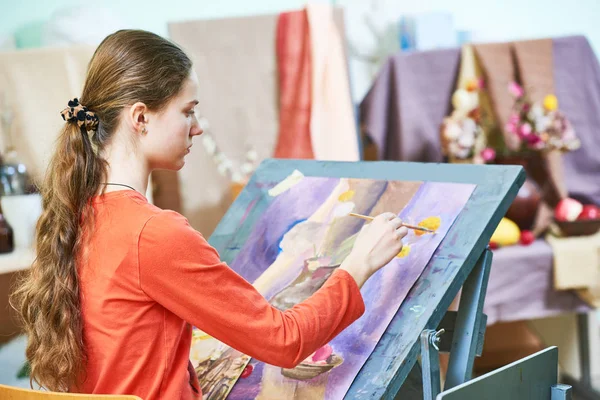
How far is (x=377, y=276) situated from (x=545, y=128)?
141cm

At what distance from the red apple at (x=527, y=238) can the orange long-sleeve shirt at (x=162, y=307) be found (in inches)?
59.3

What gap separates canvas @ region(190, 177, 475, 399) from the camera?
A: 4.01 ft

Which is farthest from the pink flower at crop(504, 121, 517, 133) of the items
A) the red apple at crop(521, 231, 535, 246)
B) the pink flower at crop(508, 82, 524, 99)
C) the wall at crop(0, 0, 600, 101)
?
the wall at crop(0, 0, 600, 101)

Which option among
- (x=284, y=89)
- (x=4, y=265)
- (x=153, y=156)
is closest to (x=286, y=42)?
(x=284, y=89)

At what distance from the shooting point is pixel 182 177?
8.49ft

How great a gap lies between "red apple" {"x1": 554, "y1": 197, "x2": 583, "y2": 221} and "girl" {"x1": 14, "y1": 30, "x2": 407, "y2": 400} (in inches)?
60.6

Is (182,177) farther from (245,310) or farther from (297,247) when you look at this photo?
(245,310)

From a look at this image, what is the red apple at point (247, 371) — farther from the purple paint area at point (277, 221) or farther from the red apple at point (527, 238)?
the red apple at point (527, 238)

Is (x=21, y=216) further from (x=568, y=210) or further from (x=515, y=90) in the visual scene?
(x=568, y=210)

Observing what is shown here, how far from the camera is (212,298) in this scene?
1034mm

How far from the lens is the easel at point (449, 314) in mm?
1120

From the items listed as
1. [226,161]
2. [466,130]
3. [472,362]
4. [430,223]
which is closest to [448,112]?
[466,130]

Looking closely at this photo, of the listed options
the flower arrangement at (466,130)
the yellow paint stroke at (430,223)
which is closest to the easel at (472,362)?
the yellow paint stroke at (430,223)

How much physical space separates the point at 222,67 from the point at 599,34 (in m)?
1.82
